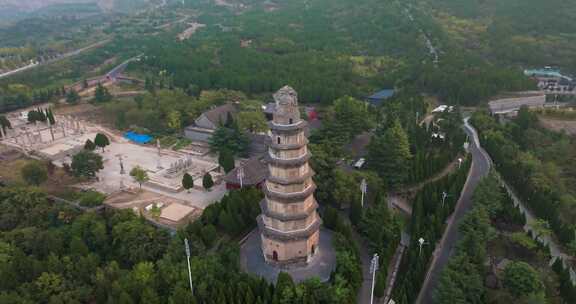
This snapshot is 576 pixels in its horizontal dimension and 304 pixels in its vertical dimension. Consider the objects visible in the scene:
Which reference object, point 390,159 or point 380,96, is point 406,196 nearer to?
point 390,159

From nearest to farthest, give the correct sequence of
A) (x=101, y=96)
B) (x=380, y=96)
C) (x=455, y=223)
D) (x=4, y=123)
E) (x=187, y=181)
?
(x=455, y=223), (x=187, y=181), (x=4, y=123), (x=380, y=96), (x=101, y=96)

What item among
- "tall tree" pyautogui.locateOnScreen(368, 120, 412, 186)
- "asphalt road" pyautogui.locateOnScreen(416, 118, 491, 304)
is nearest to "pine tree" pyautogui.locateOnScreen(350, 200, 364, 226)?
"asphalt road" pyautogui.locateOnScreen(416, 118, 491, 304)

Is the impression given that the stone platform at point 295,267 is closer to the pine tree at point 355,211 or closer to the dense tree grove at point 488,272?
the pine tree at point 355,211

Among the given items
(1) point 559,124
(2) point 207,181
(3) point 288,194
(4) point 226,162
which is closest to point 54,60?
(4) point 226,162

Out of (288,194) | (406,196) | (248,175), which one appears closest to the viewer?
(288,194)

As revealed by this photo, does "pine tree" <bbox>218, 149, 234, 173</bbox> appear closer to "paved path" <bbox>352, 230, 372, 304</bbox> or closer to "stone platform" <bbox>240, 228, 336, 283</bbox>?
"stone platform" <bbox>240, 228, 336, 283</bbox>
